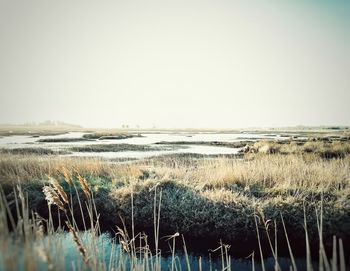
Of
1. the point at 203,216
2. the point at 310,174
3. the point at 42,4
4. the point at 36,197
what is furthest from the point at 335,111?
the point at 42,4

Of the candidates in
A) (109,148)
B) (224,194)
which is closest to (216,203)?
(224,194)

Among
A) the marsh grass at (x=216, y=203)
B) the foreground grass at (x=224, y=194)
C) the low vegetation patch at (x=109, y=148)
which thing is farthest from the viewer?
the low vegetation patch at (x=109, y=148)

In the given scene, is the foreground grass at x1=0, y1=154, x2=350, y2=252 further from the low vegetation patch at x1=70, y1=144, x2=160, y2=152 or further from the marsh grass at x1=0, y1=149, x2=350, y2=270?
the low vegetation patch at x1=70, y1=144, x2=160, y2=152

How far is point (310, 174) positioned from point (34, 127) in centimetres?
995

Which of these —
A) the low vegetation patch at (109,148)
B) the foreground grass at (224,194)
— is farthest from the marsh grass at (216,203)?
the low vegetation patch at (109,148)

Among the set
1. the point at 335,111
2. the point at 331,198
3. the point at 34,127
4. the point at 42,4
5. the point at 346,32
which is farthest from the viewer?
the point at 34,127

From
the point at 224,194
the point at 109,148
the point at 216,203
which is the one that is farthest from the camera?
the point at 109,148

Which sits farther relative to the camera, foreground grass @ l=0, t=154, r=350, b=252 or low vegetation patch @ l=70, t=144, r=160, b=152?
low vegetation patch @ l=70, t=144, r=160, b=152

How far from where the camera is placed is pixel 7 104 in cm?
627

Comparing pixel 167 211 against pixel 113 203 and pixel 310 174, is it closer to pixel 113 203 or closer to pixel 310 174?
pixel 113 203

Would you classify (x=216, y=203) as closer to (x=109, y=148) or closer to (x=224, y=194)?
(x=224, y=194)

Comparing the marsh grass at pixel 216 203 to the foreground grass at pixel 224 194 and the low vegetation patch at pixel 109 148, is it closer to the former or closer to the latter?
the foreground grass at pixel 224 194

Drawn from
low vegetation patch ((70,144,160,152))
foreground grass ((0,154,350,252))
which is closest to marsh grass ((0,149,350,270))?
foreground grass ((0,154,350,252))

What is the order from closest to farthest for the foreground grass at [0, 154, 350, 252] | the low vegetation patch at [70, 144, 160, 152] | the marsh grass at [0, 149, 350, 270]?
the marsh grass at [0, 149, 350, 270], the foreground grass at [0, 154, 350, 252], the low vegetation patch at [70, 144, 160, 152]
